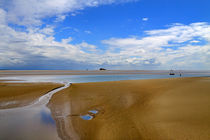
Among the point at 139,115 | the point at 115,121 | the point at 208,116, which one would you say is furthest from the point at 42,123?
the point at 208,116

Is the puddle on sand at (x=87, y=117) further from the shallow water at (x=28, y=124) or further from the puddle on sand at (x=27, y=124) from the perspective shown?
the puddle on sand at (x=27, y=124)

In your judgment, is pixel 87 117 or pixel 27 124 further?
pixel 87 117

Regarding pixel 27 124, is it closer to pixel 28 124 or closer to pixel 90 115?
pixel 28 124

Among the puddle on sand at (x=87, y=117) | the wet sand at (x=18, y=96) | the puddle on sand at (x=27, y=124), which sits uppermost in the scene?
the wet sand at (x=18, y=96)

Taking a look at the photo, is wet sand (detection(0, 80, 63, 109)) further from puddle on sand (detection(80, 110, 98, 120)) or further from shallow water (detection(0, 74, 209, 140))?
puddle on sand (detection(80, 110, 98, 120))

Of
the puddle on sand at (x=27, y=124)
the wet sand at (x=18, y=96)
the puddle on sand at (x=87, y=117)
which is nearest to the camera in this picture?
the puddle on sand at (x=27, y=124)

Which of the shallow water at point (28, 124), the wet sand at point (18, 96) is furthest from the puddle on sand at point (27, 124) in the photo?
the wet sand at point (18, 96)

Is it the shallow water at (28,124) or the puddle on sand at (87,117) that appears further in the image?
the puddle on sand at (87,117)

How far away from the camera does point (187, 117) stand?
6168 mm

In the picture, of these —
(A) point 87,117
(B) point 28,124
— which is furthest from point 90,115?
A: (B) point 28,124

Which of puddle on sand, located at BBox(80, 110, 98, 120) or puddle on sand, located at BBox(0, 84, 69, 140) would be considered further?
puddle on sand, located at BBox(80, 110, 98, 120)

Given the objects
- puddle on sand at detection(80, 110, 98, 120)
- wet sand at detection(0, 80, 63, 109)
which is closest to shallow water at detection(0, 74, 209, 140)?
puddle on sand at detection(80, 110, 98, 120)

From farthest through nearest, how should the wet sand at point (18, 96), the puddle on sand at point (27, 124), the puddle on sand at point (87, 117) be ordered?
1. the wet sand at point (18, 96)
2. the puddle on sand at point (87, 117)
3. the puddle on sand at point (27, 124)

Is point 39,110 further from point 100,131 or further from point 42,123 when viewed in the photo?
point 100,131
